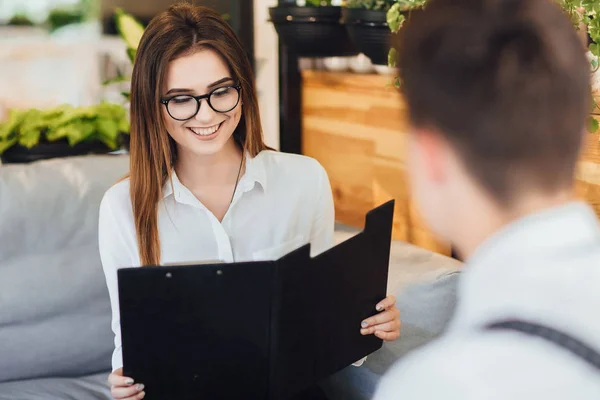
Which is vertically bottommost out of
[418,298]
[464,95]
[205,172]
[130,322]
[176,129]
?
[418,298]

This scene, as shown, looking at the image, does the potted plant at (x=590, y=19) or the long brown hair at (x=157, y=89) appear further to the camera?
the long brown hair at (x=157, y=89)

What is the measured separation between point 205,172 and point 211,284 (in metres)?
0.49

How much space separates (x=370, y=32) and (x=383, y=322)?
0.89 metres

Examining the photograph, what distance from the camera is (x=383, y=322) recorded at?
1.38 meters

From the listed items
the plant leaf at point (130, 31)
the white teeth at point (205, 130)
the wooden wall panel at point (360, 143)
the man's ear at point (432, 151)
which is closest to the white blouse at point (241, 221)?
the white teeth at point (205, 130)

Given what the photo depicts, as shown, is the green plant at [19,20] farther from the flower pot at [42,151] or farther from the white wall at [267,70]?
the flower pot at [42,151]

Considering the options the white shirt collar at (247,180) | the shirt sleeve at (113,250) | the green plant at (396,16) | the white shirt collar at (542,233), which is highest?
the green plant at (396,16)

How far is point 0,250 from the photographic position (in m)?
1.82

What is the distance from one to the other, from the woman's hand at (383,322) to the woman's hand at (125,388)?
1.34ft

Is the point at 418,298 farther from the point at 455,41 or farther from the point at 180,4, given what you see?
the point at 455,41

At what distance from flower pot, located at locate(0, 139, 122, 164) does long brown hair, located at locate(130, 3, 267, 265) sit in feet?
2.32

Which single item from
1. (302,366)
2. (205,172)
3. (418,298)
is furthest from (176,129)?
(418,298)

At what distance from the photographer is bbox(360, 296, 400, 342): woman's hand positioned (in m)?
1.37

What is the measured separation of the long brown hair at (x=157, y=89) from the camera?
4.85 feet
